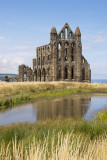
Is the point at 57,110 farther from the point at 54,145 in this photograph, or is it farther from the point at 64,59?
the point at 64,59

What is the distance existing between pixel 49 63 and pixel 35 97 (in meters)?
25.9

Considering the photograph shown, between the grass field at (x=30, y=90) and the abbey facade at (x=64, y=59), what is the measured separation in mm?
12426

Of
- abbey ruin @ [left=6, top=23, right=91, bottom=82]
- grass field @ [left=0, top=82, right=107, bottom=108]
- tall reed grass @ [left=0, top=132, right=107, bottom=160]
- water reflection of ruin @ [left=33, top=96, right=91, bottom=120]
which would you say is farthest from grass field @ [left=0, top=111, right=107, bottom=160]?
abbey ruin @ [left=6, top=23, right=91, bottom=82]

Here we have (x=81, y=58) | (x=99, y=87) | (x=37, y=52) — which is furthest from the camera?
(x=37, y=52)

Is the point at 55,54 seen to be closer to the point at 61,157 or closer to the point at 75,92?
the point at 75,92

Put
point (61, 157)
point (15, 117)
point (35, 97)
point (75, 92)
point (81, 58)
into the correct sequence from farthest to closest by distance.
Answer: point (81, 58) → point (75, 92) → point (35, 97) → point (15, 117) → point (61, 157)

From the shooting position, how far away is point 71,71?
5169 cm

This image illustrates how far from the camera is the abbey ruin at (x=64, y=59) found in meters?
49.4

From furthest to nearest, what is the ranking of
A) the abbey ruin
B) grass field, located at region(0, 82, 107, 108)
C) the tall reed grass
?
the abbey ruin < grass field, located at region(0, 82, 107, 108) < the tall reed grass

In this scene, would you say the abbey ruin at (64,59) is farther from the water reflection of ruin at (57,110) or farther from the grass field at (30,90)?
the water reflection of ruin at (57,110)

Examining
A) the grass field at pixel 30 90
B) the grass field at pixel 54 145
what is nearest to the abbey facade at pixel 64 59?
the grass field at pixel 30 90

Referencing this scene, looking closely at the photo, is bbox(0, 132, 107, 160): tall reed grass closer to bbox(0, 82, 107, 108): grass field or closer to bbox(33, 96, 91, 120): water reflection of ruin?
bbox(33, 96, 91, 120): water reflection of ruin

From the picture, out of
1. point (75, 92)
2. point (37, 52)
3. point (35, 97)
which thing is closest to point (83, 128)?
point (35, 97)

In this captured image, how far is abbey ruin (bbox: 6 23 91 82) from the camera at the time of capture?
162 ft
